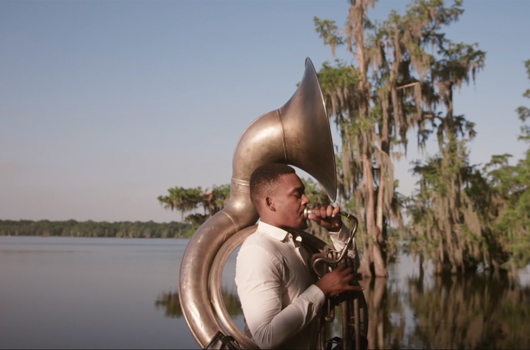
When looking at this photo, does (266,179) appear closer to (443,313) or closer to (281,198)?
(281,198)

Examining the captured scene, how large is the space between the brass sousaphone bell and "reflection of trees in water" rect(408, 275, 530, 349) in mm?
7792

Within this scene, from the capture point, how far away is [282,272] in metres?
1.94

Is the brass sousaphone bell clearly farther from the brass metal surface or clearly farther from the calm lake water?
the calm lake water

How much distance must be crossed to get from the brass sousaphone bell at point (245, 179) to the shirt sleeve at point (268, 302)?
0.58 metres

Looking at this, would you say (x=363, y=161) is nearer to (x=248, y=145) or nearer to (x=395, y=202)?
(x=395, y=202)

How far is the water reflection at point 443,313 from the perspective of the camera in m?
9.72

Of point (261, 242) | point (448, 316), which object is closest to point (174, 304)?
point (448, 316)

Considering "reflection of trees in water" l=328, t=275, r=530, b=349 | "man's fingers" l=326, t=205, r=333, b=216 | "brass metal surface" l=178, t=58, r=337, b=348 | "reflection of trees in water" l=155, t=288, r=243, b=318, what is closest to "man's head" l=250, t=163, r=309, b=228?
"man's fingers" l=326, t=205, r=333, b=216

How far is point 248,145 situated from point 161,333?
34.2ft

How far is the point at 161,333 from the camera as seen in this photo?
473 inches

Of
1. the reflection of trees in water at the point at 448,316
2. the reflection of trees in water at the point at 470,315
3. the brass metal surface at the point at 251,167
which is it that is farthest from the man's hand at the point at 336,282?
the reflection of trees in water at the point at 470,315

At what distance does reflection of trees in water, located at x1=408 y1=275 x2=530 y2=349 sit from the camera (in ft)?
31.8

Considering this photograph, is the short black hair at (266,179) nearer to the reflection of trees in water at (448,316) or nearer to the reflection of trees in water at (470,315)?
the reflection of trees in water at (448,316)

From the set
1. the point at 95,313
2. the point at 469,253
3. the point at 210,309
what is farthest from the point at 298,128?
the point at 469,253
